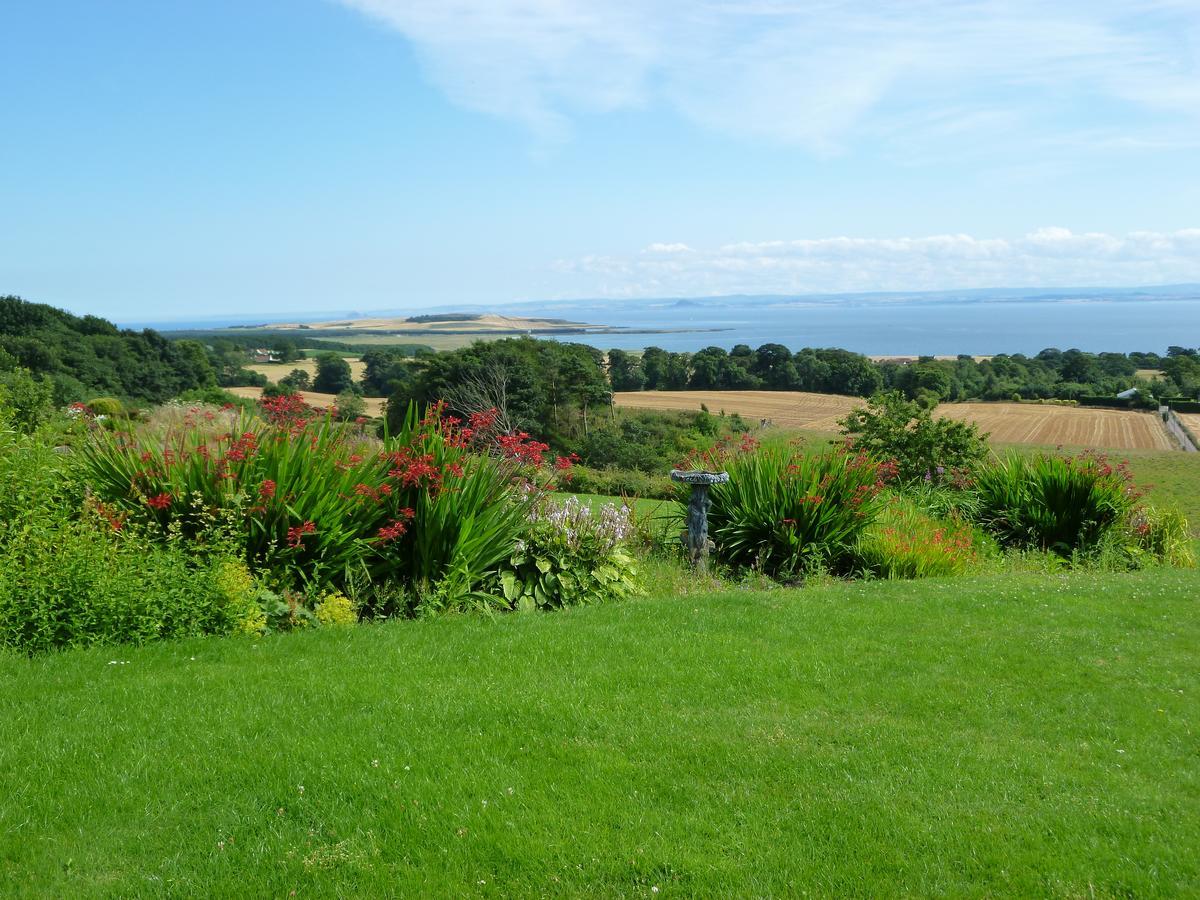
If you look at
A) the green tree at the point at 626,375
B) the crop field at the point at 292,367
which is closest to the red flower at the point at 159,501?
the crop field at the point at 292,367

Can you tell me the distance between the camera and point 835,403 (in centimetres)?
6297

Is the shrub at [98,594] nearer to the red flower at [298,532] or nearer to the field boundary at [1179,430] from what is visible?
the red flower at [298,532]

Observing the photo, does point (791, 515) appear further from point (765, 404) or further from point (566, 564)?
point (765, 404)

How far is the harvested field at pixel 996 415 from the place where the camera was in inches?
2007

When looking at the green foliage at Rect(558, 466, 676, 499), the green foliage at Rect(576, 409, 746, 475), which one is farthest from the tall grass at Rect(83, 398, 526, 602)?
the green foliage at Rect(576, 409, 746, 475)

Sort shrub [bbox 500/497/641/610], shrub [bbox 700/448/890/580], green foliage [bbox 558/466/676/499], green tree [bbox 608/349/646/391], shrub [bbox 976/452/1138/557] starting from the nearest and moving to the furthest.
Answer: shrub [bbox 500/497/641/610] → shrub [bbox 700/448/890/580] → shrub [bbox 976/452/1138/557] → green foliage [bbox 558/466/676/499] → green tree [bbox 608/349/646/391]

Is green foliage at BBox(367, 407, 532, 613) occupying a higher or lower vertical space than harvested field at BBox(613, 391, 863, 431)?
higher

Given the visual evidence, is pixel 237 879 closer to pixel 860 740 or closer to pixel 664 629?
pixel 860 740

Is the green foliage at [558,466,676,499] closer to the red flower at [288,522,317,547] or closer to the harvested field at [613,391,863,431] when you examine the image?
the red flower at [288,522,317,547]

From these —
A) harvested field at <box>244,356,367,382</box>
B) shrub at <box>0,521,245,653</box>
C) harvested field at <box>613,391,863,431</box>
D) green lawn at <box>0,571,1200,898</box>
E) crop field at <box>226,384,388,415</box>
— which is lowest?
harvested field at <box>613,391,863,431</box>

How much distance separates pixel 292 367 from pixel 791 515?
72.0m

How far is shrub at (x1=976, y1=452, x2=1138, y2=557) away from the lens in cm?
1109

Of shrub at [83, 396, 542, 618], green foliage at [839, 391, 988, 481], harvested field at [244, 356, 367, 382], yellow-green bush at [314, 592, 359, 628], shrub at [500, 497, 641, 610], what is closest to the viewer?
yellow-green bush at [314, 592, 359, 628]

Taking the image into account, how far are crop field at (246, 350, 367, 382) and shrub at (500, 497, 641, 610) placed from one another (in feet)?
191
